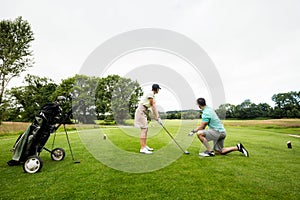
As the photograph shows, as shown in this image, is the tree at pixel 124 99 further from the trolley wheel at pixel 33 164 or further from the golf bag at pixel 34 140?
the trolley wheel at pixel 33 164

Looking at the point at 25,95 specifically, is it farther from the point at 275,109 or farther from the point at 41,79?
the point at 275,109

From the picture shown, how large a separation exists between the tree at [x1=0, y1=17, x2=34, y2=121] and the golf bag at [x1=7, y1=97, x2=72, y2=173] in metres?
22.6

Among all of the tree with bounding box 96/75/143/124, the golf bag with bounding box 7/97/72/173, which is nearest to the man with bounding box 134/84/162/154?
the golf bag with bounding box 7/97/72/173

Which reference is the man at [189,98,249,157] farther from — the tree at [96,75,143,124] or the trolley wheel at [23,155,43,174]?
the tree at [96,75,143,124]

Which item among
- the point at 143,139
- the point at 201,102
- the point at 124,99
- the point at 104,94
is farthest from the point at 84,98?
the point at 201,102

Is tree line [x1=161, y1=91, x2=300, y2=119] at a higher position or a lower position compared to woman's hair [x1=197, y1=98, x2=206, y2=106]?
higher

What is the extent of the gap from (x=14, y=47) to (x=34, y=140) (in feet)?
80.1

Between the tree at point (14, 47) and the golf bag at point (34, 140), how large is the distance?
22.6 metres

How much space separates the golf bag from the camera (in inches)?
149

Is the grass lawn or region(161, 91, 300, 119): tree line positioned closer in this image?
the grass lawn

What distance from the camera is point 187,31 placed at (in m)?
16.0

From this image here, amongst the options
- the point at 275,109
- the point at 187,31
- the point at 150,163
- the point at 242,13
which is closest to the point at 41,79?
the point at 187,31

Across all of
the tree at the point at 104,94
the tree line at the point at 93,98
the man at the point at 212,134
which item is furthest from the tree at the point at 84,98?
the man at the point at 212,134

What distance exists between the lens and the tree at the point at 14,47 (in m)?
21.8
